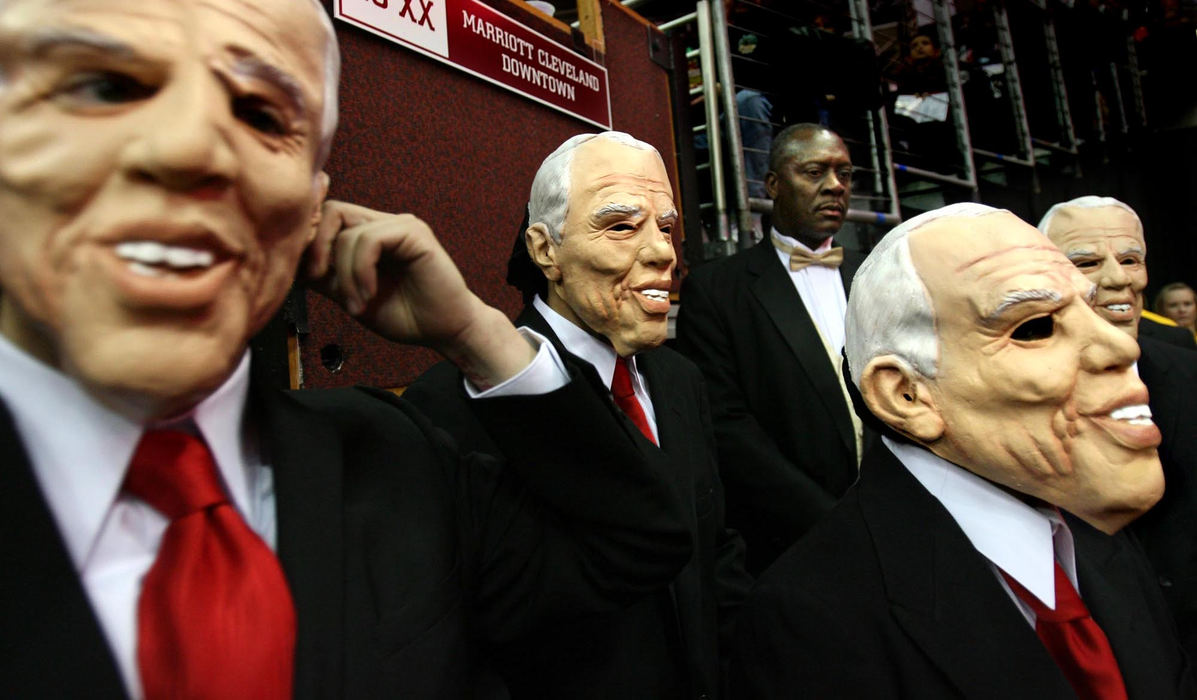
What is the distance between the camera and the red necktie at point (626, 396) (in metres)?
1.53

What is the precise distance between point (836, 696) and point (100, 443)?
0.87 meters

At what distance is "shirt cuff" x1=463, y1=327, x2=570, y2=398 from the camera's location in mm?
824

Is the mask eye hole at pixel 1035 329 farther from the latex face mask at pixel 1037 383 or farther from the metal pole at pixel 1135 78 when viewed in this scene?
the metal pole at pixel 1135 78

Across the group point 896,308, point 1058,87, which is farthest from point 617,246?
point 1058,87

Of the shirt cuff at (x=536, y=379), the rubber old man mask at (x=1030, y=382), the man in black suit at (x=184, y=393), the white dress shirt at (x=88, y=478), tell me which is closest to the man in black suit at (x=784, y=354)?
the rubber old man mask at (x=1030, y=382)

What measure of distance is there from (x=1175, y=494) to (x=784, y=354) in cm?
98

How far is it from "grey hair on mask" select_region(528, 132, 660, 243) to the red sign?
0.67m

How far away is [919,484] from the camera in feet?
3.59

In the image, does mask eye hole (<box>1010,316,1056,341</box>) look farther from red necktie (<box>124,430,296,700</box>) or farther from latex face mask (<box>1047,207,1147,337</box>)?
latex face mask (<box>1047,207,1147,337</box>)

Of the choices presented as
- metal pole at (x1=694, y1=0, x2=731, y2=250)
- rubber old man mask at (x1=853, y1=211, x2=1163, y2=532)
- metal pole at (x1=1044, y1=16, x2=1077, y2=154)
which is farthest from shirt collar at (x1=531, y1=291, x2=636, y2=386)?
metal pole at (x1=1044, y1=16, x2=1077, y2=154)

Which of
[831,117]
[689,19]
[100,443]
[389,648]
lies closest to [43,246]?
[100,443]

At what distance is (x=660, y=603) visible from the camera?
1.30 m

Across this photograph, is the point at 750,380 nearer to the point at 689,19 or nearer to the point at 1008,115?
the point at 689,19

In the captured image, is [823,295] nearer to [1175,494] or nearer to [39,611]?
[1175,494]
